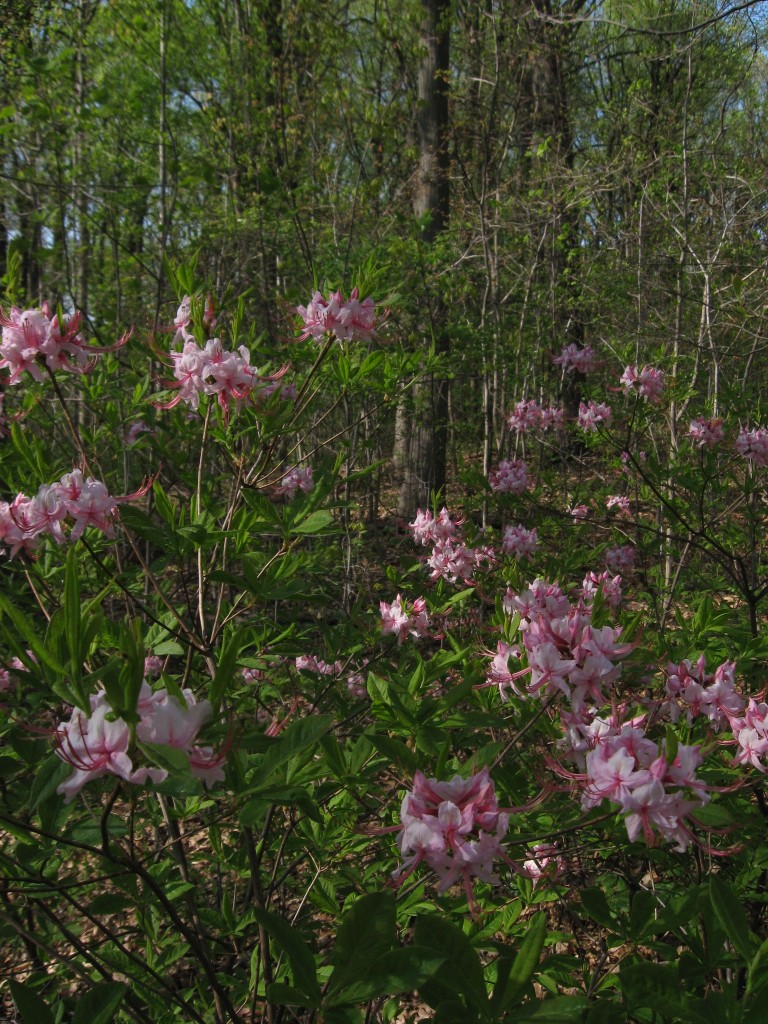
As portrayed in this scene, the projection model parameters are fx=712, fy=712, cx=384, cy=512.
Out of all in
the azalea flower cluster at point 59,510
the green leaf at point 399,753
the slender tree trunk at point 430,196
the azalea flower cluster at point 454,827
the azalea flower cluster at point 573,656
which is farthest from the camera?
the slender tree trunk at point 430,196

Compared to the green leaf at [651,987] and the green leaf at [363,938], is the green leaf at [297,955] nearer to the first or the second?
the green leaf at [363,938]

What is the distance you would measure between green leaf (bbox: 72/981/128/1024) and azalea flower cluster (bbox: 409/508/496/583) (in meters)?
1.92

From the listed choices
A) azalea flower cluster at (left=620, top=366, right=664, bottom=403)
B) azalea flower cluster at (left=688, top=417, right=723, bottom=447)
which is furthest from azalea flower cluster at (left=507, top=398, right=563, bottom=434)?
azalea flower cluster at (left=688, top=417, right=723, bottom=447)

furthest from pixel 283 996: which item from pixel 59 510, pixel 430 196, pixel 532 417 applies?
pixel 430 196

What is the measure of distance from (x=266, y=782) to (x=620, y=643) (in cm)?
78

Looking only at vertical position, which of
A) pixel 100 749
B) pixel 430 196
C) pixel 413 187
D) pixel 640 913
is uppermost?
pixel 413 187

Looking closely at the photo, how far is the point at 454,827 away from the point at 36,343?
1404 millimetres

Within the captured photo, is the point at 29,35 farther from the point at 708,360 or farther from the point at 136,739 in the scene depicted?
the point at 136,739

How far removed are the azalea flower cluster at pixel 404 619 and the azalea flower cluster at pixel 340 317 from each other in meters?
0.94

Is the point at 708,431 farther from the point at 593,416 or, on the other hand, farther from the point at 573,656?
the point at 573,656

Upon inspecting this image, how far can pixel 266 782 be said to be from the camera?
0.91m

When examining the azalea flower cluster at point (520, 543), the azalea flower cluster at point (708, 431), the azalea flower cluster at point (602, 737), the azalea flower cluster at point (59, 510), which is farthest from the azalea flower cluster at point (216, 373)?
the azalea flower cluster at point (708, 431)

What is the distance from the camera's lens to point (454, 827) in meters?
1.10

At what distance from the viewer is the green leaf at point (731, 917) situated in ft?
3.12
